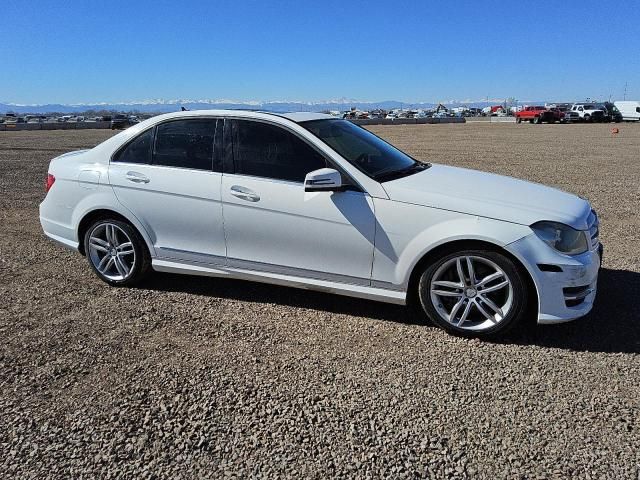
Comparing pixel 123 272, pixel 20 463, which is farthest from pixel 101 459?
pixel 123 272

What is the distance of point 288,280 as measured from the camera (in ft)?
14.3

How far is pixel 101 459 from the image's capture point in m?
2.67

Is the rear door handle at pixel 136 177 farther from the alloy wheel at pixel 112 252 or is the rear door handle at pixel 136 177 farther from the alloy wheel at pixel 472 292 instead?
the alloy wheel at pixel 472 292

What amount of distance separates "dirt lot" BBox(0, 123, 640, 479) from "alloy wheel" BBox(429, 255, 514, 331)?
0.61ft

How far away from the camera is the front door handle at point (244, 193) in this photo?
4299mm

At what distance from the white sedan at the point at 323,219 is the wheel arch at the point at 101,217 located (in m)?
0.01

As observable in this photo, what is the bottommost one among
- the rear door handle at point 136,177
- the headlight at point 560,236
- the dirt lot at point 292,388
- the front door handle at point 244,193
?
the dirt lot at point 292,388

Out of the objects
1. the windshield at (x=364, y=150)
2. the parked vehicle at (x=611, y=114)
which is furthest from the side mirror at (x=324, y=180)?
the parked vehicle at (x=611, y=114)

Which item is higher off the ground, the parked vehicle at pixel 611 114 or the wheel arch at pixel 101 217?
the parked vehicle at pixel 611 114

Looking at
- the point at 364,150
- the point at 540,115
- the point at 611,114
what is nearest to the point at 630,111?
the point at 611,114

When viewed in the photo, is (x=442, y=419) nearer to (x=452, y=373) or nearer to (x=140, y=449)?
(x=452, y=373)

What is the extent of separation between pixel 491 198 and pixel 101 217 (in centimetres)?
351

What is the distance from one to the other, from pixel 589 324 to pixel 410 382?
174 cm

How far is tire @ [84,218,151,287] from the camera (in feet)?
16.1
